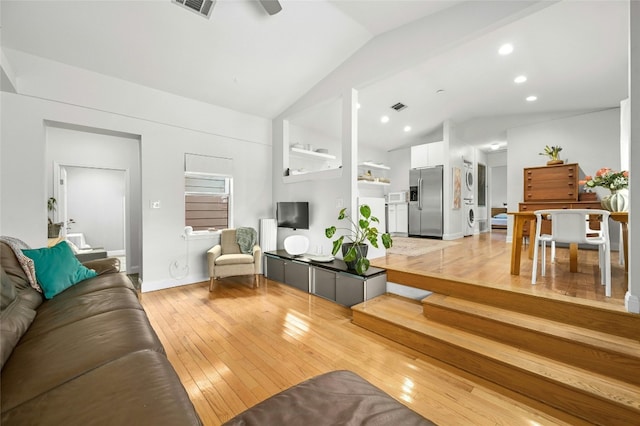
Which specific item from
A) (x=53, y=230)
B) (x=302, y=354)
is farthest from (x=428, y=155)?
(x=53, y=230)

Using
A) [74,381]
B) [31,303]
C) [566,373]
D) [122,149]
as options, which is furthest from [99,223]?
[566,373]

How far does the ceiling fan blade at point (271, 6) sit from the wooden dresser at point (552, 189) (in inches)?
222

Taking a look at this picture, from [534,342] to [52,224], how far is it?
6106mm

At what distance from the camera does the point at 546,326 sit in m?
2.03

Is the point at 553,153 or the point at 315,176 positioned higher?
the point at 553,153

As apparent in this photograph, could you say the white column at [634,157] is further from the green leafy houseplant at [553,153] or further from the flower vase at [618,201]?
the green leafy houseplant at [553,153]

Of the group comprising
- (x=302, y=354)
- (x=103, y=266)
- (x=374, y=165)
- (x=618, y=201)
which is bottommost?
(x=302, y=354)

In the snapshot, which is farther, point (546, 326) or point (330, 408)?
point (546, 326)

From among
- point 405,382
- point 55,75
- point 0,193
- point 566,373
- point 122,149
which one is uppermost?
point 55,75

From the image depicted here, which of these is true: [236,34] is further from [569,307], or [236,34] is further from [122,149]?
[569,307]

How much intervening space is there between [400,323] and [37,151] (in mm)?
4640

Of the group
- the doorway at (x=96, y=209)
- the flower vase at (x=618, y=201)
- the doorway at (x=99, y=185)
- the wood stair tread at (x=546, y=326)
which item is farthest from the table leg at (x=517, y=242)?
the doorway at (x=96, y=209)

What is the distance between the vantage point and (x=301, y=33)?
3467mm

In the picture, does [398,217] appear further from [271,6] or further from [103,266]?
[103,266]
